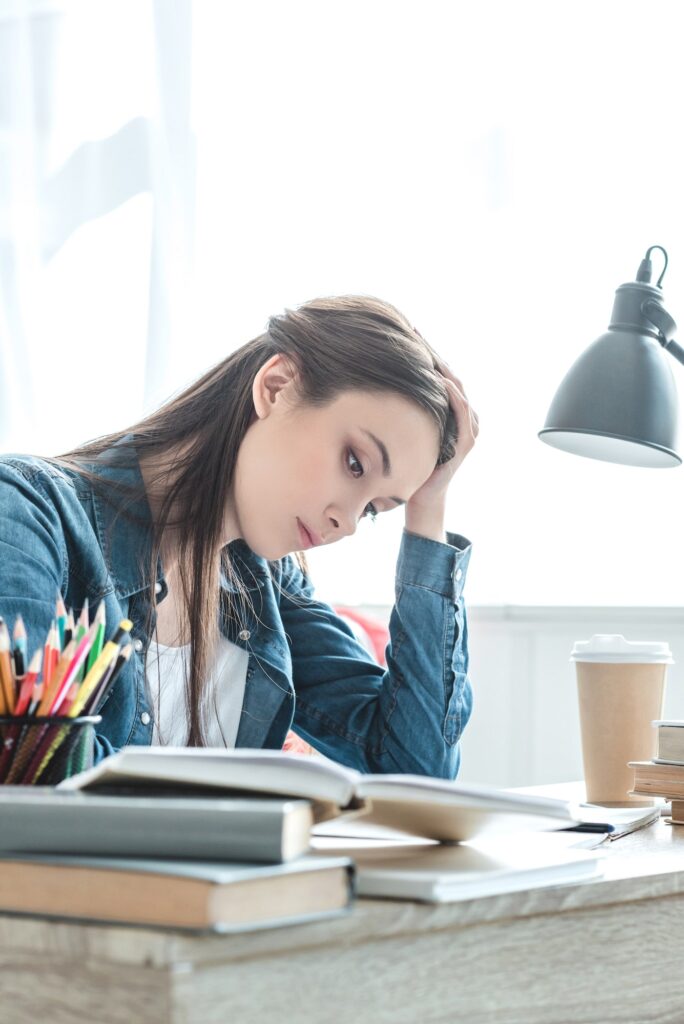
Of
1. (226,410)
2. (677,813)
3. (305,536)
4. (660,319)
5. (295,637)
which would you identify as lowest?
(677,813)

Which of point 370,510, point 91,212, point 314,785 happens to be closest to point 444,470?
point 370,510

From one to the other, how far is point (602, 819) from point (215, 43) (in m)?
2.29

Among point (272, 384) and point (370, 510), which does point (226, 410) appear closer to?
point (272, 384)

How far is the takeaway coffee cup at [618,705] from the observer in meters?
1.20

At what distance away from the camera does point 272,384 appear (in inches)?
52.4

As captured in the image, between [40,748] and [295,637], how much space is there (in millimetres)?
882

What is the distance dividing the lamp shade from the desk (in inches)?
24.7

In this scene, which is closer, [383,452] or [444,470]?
[383,452]

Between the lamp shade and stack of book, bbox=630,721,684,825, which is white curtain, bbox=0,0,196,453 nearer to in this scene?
the lamp shade

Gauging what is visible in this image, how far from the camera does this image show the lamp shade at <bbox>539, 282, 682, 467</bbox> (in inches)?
49.3

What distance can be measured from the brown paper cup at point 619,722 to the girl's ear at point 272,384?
0.43 meters

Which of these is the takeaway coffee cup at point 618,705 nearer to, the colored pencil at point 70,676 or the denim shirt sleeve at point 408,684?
the denim shirt sleeve at point 408,684

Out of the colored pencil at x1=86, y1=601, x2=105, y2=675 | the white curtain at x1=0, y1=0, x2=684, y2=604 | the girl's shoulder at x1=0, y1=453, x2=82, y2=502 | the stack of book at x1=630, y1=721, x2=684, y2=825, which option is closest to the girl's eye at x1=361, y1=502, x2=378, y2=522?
the girl's shoulder at x1=0, y1=453, x2=82, y2=502

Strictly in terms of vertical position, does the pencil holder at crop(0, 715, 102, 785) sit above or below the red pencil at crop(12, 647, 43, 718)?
below
